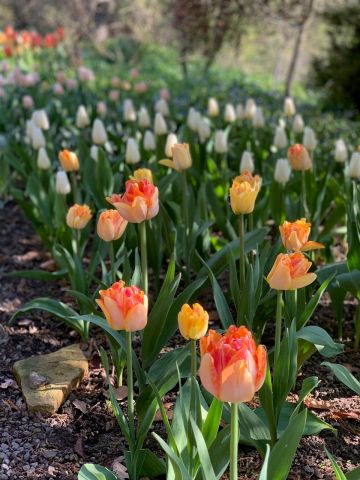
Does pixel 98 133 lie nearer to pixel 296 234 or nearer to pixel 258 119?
pixel 258 119

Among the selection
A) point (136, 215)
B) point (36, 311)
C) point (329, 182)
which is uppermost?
point (136, 215)

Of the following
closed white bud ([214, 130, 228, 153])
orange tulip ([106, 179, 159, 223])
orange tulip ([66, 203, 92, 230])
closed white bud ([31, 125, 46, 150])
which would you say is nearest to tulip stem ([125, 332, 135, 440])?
orange tulip ([106, 179, 159, 223])

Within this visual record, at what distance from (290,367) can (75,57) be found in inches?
367

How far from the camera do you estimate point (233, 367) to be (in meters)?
1.25

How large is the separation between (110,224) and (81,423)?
0.68 meters

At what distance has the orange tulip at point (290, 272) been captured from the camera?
1.69m

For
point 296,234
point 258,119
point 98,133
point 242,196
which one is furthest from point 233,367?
point 258,119

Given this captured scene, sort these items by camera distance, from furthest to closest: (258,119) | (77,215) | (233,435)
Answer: (258,119)
(77,215)
(233,435)

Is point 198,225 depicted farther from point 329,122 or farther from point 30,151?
point 329,122

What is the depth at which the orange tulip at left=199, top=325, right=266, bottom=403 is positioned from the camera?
1257 mm

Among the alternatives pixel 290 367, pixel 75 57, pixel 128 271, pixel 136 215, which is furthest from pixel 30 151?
pixel 75 57

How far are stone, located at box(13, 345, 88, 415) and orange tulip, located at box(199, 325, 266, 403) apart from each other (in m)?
1.11

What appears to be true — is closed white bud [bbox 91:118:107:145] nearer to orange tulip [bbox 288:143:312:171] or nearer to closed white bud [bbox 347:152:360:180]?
orange tulip [bbox 288:143:312:171]

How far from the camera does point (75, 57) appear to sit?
34.3ft
